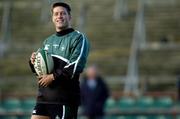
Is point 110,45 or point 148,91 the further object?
point 110,45

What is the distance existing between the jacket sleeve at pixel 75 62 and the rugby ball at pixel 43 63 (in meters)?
0.08

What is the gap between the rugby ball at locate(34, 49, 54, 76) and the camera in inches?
363

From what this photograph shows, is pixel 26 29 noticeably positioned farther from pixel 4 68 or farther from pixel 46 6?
pixel 4 68

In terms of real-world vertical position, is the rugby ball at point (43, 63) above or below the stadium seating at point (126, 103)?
above

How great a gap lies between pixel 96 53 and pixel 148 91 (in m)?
3.43

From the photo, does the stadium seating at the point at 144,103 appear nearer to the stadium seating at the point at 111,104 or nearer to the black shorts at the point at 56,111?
the stadium seating at the point at 111,104

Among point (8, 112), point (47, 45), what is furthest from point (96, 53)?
point (47, 45)

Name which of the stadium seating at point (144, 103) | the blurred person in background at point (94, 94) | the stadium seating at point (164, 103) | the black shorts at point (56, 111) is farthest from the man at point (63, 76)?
the stadium seating at point (144, 103)

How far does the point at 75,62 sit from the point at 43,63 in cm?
37

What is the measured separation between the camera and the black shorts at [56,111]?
9242 millimetres

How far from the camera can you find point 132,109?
62.3 ft

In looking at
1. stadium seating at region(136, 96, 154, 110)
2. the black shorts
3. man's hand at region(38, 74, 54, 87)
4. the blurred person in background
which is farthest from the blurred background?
man's hand at region(38, 74, 54, 87)

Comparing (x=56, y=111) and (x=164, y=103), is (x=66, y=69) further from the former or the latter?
(x=164, y=103)

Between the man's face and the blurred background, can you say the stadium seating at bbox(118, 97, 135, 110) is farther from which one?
the man's face
